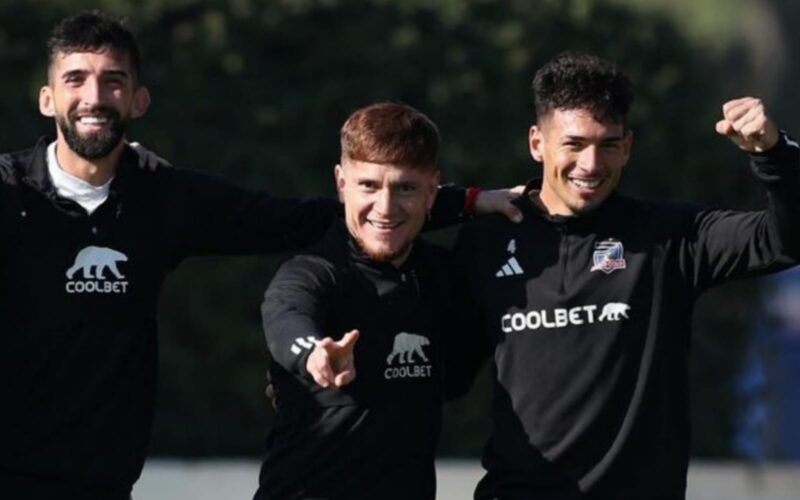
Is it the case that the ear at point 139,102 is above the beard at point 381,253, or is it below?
→ above

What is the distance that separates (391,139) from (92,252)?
0.98 m

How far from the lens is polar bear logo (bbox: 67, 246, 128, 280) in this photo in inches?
245

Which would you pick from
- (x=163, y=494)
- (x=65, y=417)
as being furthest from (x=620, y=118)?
(x=163, y=494)

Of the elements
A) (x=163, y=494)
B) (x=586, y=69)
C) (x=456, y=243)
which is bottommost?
(x=163, y=494)

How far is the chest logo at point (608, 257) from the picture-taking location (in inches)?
242

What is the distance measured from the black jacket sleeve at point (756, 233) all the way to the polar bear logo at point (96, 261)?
1.71 meters

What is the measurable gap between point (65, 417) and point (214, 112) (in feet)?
16.3

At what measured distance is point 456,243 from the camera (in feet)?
21.2

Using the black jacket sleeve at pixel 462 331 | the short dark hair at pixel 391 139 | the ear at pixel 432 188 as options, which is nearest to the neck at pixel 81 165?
the short dark hair at pixel 391 139

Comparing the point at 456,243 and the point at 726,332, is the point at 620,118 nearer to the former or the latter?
Result: the point at 456,243

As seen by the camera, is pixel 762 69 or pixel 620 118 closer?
pixel 620 118

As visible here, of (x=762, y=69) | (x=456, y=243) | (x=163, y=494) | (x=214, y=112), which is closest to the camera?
(x=456, y=243)

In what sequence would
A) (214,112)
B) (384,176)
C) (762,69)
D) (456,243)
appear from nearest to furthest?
(384,176) < (456,243) < (214,112) < (762,69)

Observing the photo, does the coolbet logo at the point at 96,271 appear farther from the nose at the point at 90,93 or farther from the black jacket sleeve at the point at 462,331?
the black jacket sleeve at the point at 462,331
